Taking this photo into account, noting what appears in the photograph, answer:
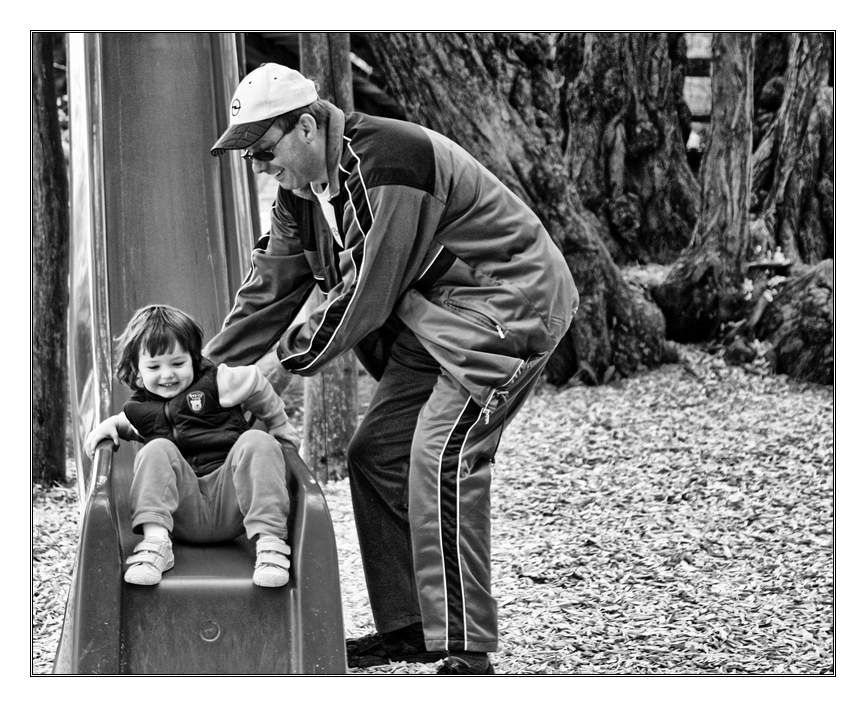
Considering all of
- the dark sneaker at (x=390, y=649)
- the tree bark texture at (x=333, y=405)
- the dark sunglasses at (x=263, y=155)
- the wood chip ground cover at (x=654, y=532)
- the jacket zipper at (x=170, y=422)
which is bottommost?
the wood chip ground cover at (x=654, y=532)

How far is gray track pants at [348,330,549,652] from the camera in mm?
2793

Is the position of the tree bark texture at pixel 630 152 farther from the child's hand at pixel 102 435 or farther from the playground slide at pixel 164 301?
the child's hand at pixel 102 435

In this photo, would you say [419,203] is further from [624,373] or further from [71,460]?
[624,373]

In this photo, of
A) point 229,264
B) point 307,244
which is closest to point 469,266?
point 307,244

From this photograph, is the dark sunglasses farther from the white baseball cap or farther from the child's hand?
the child's hand

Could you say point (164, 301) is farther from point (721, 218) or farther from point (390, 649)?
point (721, 218)

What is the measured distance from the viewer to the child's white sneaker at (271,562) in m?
2.65

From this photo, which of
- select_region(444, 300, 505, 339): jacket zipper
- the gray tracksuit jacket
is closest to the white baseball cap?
the gray tracksuit jacket

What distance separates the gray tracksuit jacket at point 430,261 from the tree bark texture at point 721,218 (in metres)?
4.62

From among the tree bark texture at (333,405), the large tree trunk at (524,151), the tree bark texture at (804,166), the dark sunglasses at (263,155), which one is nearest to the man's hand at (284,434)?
the dark sunglasses at (263,155)

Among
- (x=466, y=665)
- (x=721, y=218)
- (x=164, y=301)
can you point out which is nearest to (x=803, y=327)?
(x=721, y=218)

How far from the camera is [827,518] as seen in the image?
5.16 metres

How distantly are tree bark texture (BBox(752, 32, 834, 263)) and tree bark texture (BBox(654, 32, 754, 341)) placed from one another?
20cm

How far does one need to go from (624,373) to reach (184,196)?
3.88 meters
